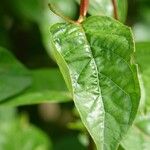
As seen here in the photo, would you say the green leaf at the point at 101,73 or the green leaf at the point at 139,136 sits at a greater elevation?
the green leaf at the point at 101,73

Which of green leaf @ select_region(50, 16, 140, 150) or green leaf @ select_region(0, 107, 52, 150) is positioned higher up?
green leaf @ select_region(50, 16, 140, 150)

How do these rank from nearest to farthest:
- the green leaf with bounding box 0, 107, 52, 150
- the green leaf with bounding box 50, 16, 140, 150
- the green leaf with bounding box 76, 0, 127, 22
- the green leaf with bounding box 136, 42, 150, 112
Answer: the green leaf with bounding box 50, 16, 140, 150 → the green leaf with bounding box 76, 0, 127, 22 → the green leaf with bounding box 136, 42, 150, 112 → the green leaf with bounding box 0, 107, 52, 150

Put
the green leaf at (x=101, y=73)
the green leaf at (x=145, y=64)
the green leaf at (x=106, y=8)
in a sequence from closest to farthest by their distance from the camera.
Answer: the green leaf at (x=101, y=73)
the green leaf at (x=106, y=8)
the green leaf at (x=145, y=64)

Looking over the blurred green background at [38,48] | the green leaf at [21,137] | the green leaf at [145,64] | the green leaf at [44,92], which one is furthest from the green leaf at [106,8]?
the green leaf at [21,137]

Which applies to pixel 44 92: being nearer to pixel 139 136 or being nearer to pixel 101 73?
pixel 139 136

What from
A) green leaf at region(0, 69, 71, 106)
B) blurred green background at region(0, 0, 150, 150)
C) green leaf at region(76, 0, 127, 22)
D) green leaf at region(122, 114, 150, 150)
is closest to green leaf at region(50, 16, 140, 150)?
green leaf at region(76, 0, 127, 22)

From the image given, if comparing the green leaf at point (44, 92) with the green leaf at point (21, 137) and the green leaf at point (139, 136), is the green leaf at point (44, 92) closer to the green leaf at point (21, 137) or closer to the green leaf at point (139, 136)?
the green leaf at point (139, 136)

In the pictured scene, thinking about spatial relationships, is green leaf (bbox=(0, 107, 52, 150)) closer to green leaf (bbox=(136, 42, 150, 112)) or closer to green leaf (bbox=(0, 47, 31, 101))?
green leaf (bbox=(0, 47, 31, 101))
